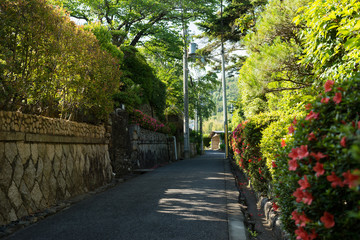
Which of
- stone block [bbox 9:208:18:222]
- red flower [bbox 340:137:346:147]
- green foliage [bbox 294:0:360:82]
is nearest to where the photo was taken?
red flower [bbox 340:137:346:147]

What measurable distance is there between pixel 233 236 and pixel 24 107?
4923mm

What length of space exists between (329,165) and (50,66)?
643 cm

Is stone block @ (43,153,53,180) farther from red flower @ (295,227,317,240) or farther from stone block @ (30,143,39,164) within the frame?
red flower @ (295,227,317,240)

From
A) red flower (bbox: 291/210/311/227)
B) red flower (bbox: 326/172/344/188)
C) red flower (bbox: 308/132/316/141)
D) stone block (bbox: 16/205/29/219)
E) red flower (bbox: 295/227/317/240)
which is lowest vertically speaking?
stone block (bbox: 16/205/29/219)

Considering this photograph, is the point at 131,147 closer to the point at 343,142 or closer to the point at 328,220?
the point at 328,220

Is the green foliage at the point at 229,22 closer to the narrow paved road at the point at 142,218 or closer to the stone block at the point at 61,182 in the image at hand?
the narrow paved road at the point at 142,218

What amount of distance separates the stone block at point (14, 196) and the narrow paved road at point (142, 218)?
53 centimetres

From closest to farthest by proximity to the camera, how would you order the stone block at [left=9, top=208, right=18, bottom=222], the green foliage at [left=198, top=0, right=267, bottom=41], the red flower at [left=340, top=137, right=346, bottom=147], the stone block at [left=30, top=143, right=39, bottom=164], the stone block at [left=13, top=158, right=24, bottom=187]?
the red flower at [left=340, top=137, right=346, bottom=147], the stone block at [left=9, top=208, right=18, bottom=222], the stone block at [left=13, top=158, right=24, bottom=187], the stone block at [left=30, top=143, right=39, bottom=164], the green foliage at [left=198, top=0, right=267, bottom=41]

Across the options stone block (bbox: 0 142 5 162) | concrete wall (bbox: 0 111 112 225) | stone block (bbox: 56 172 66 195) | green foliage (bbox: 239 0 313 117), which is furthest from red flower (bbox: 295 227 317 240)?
stone block (bbox: 56 172 66 195)

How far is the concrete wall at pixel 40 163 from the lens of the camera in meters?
4.87

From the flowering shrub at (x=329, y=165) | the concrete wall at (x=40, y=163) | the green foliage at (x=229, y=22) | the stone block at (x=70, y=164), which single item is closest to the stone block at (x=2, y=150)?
the concrete wall at (x=40, y=163)

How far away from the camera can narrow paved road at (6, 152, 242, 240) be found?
419 centimetres

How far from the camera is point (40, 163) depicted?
5.88 meters

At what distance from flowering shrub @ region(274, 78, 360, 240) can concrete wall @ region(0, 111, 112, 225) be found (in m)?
4.54
